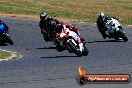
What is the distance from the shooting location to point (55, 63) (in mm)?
22812

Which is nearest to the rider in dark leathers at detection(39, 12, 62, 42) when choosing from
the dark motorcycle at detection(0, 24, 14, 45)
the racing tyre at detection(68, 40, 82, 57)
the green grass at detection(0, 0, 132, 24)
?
the dark motorcycle at detection(0, 24, 14, 45)

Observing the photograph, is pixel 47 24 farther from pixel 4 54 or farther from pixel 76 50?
pixel 76 50

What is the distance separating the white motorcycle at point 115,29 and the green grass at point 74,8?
37.1 ft

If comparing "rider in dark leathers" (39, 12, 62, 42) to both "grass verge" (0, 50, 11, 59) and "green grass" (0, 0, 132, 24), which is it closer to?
"grass verge" (0, 50, 11, 59)

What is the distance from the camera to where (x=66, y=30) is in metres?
26.3

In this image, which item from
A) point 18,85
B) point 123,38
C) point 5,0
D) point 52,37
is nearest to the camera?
point 18,85

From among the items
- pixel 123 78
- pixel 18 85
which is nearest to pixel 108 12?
pixel 18 85

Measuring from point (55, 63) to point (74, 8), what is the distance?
3327cm

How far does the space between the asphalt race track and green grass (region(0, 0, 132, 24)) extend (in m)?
12.3

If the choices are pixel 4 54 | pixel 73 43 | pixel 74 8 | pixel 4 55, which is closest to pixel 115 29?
pixel 73 43

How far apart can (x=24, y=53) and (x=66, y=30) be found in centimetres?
243

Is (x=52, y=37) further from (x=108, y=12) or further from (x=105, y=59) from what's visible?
(x=108, y=12)

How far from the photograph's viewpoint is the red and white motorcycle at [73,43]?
25.2 meters

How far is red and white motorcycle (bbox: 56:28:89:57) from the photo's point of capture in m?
25.2
